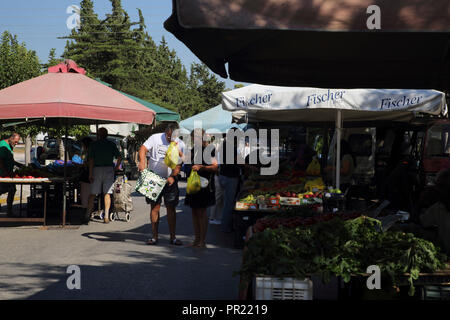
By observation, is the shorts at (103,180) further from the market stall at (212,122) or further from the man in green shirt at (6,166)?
the market stall at (212,122)

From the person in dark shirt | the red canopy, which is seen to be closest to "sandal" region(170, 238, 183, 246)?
the person in dark shirt

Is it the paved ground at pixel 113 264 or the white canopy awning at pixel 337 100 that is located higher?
the white canopy awning at pixel 337 100

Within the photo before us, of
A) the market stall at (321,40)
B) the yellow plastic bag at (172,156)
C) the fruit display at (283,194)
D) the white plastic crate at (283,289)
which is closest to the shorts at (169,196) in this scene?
the yellow plastic bag at (172,156)

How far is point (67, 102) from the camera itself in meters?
11.2

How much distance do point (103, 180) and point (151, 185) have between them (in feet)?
10.7

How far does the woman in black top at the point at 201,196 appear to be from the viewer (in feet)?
31.2

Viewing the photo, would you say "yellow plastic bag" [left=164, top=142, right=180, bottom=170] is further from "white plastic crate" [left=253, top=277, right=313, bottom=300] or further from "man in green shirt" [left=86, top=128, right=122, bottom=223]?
"white plastic crate" [left=253, top=277, right=313, bottom=300]

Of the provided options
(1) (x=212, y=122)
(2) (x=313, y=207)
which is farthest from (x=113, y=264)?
(1) (x=212, y=122)

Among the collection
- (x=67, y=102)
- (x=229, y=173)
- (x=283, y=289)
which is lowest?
(x=283, y=289)

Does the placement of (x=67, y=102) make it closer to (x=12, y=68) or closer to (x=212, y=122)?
(x=212, y=122)

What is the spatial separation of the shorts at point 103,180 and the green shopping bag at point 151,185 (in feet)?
9.98

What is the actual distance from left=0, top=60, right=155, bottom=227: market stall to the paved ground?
1589 millimetres

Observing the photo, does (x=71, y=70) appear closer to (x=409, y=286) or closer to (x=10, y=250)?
(x=10, y=250)

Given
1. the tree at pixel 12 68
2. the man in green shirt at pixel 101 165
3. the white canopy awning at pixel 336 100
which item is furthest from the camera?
the tree at pixel 12 68
